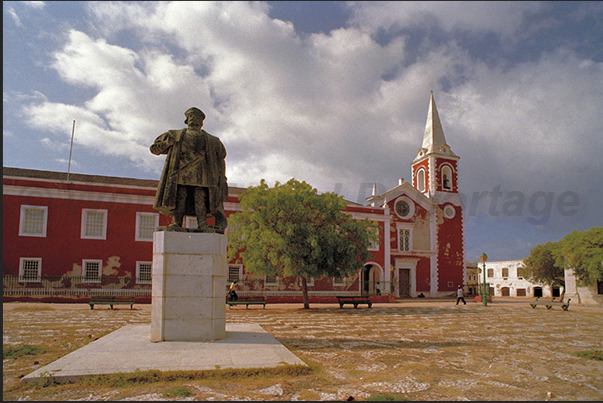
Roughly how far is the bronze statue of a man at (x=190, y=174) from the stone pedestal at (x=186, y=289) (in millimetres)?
398

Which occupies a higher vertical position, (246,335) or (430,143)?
(430,143)

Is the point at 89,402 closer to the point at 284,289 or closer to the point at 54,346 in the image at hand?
the point at 54,346

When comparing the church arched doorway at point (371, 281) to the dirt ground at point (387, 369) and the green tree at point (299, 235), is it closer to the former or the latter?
the green tree at point (299, 235)

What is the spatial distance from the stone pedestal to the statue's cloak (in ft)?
2.37

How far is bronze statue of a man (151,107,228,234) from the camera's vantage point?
808 cm

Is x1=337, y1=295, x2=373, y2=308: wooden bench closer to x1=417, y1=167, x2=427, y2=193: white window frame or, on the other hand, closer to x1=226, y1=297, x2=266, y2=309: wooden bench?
x1=226, y1=297, x2=266, y2=309: wooden bench

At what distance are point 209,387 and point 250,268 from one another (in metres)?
14.0

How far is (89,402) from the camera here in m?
4.52

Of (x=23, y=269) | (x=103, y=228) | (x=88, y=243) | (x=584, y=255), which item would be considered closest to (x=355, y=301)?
(x=584, y=255)

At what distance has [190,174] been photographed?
26.6 ft

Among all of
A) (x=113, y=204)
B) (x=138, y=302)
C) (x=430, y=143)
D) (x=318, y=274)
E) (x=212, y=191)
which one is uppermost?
(x=430, y=143)

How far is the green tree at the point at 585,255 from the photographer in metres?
24.7

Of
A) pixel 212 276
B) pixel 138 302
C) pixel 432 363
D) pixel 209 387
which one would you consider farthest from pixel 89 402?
pixel 138 302

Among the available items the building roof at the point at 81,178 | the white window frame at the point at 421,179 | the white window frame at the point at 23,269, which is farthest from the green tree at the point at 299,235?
the white window frame at the point at 421,179
